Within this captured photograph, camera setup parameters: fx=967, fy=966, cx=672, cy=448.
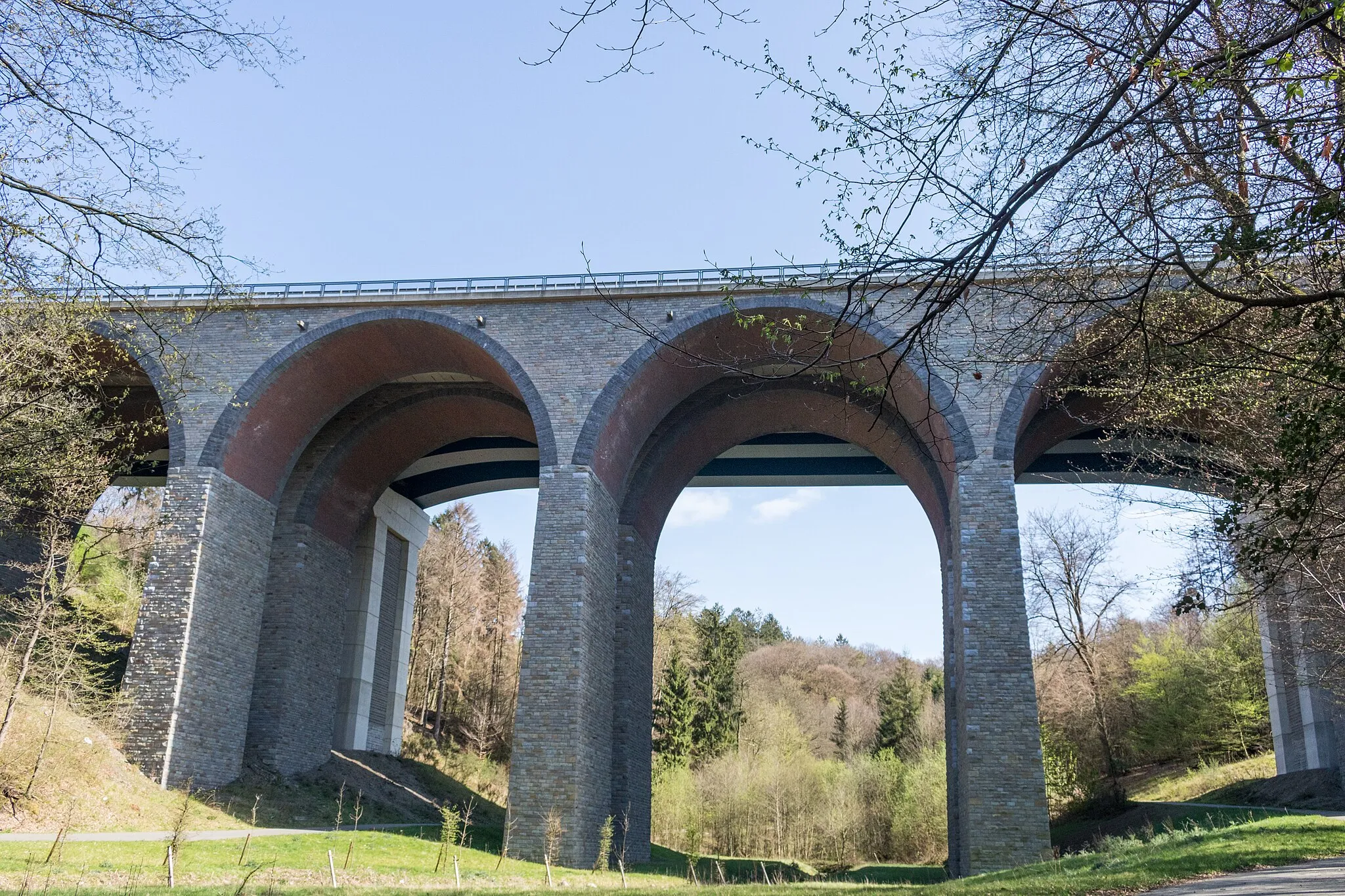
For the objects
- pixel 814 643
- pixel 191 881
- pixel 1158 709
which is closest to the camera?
pixel 191 881

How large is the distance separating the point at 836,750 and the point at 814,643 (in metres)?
16.2

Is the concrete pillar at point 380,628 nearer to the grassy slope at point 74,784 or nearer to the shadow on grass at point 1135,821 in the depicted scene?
the grassy slope at point 74,784

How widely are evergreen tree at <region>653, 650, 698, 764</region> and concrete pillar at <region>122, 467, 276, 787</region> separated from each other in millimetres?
20822

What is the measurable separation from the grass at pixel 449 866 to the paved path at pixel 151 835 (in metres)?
0.44

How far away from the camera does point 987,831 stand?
13109 millimetres

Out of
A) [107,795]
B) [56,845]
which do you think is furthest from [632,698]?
[56,845]

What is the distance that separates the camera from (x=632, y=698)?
1736cm

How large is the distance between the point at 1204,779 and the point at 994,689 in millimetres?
13255

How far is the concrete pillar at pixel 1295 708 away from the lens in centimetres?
1605

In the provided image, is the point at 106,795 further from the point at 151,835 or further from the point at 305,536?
the point at 305,536

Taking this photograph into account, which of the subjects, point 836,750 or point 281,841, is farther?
point 836,750

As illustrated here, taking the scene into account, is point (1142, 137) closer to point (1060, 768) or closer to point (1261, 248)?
point (1261, 248)

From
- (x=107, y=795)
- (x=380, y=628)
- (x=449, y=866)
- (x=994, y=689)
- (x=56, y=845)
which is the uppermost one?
(x=380, y=628)

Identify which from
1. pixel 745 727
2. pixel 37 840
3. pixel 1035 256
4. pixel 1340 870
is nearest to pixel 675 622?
pixel 745 727
